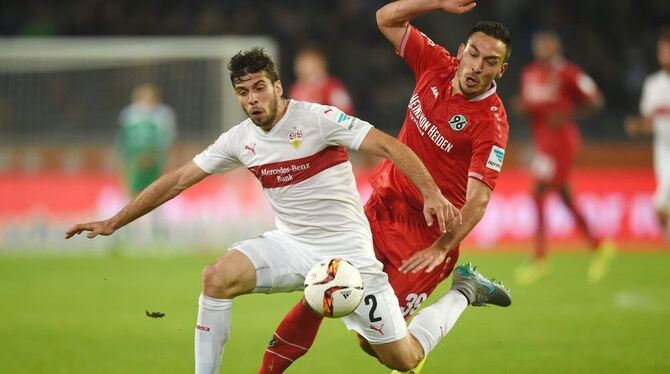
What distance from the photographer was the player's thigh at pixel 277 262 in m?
5.84

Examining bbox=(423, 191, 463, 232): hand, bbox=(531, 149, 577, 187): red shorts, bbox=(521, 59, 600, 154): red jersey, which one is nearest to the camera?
bbox=(423, 191, 463, 232): hand

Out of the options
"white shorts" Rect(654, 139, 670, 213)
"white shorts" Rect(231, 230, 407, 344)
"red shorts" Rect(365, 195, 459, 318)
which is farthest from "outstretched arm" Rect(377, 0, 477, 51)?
"white shorts" Rect(654, 139, 670, 213)

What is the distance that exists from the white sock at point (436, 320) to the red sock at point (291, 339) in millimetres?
584

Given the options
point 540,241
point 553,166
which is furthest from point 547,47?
point 540,241

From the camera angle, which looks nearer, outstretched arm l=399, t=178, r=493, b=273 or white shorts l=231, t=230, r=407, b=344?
outstretched arm l=399, t=178, r=493, b=273

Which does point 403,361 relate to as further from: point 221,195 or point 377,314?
point 221,195

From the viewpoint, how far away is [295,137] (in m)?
5.92

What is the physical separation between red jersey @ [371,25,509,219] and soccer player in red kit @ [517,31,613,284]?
6430mm

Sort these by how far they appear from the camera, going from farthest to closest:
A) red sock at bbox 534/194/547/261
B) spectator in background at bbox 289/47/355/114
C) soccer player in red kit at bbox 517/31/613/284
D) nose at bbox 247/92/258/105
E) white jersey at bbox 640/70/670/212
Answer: spectator in background at bbox 289/47/355/114 < soccer player in red kit at bbox 517/31/613/284 < red sock at bbox 534/194/547/261 < white jersey at bbox 640/70/670/212 < nose at bbox 247/92/258/105

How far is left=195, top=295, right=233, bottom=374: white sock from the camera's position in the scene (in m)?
5.69

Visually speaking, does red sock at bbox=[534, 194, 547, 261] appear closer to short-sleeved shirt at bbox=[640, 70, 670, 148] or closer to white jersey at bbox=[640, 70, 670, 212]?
white jersey at bbox=[640, 70, 670, 212]

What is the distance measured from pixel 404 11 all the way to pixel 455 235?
1.43 meters

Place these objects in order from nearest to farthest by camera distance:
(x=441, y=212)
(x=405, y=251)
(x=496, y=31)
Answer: (x=441, y=212)
(x=496, y=31)
(x=405, y=251)

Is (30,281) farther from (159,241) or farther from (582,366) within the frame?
(582,366)
